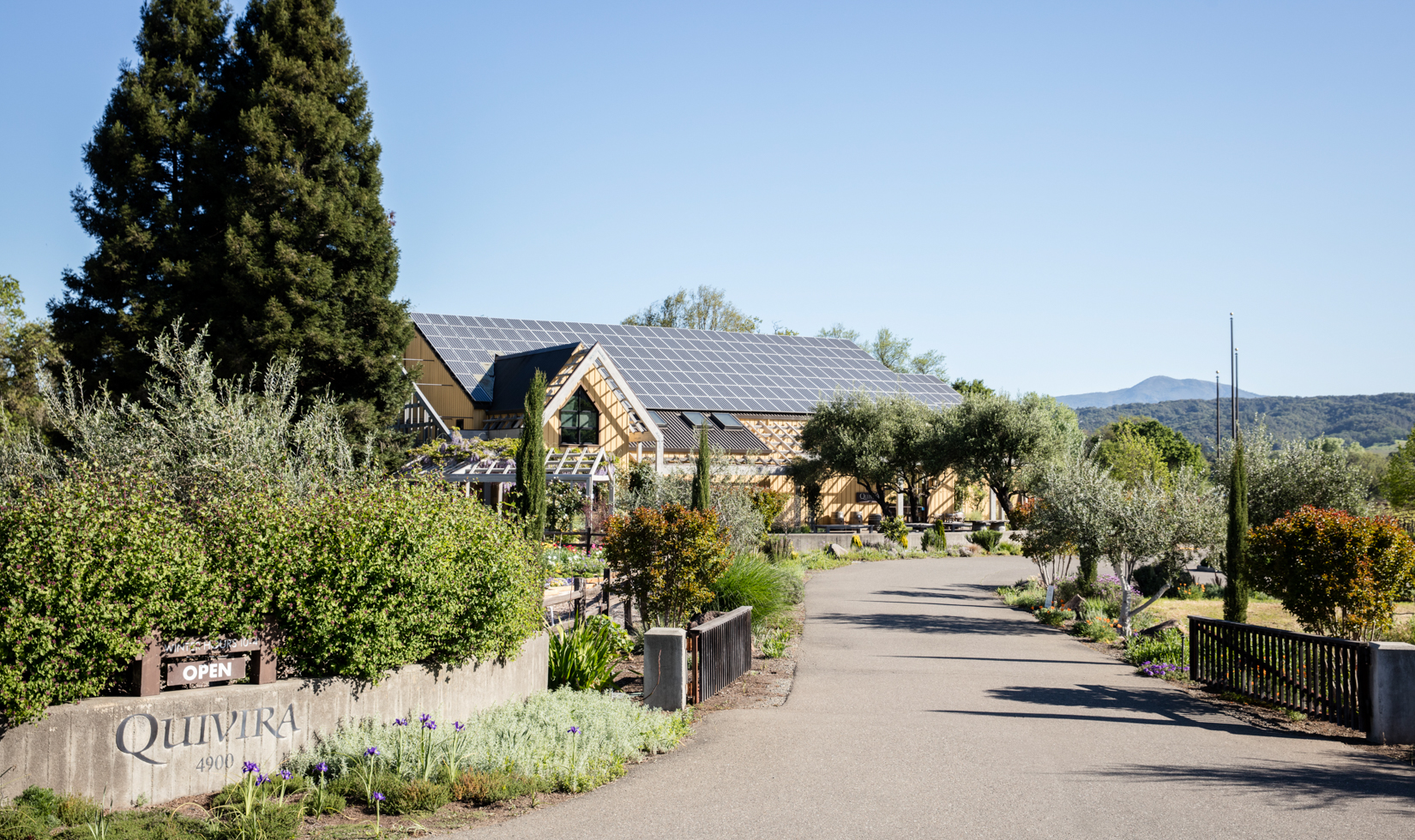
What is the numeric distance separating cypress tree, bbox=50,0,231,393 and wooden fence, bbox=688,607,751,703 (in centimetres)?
1520

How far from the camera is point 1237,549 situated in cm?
1800

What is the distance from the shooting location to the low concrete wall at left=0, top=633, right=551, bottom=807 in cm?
647

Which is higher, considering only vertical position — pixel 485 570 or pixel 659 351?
pixel 659 351

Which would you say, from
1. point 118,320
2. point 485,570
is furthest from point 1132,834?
point 118,320

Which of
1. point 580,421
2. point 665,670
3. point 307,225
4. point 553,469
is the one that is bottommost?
point 665,670

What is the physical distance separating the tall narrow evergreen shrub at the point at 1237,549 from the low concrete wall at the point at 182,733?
14.9 meters

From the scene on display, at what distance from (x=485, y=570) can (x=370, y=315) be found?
49.3 ft

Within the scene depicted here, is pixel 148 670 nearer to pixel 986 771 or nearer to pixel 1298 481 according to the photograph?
pixel 986 771

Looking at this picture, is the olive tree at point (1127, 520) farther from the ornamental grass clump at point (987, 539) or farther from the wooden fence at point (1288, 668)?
the ornamental grass clump at point (987, 539)

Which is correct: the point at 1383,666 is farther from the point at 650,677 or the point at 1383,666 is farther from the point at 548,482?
the point at 548,482

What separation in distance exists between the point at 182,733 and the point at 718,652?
20.6 ft

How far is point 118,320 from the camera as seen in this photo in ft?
69.1

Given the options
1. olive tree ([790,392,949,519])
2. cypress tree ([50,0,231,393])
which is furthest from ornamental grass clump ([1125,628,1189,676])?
olive tree ([790,392,949,519])

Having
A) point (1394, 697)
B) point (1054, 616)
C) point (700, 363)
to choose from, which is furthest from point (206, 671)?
point (700, 363)
